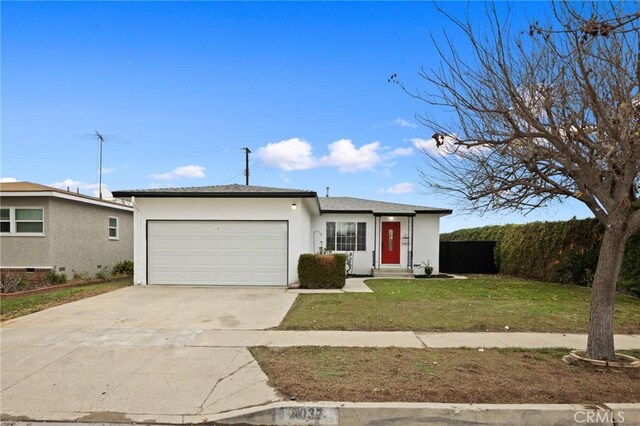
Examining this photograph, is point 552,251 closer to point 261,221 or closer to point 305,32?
point 261,221

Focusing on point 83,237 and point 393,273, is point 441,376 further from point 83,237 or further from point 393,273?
point 83,237

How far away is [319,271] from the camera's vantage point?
43.1 feet

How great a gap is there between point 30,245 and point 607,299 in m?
16.7

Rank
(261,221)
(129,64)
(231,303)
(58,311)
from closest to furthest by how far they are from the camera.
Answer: (58,311) < (231,303) < (129,64) < (261,221)

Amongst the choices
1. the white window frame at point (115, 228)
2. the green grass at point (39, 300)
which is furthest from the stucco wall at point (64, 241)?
the green grass at point (39, 300)

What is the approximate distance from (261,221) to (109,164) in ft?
66.7

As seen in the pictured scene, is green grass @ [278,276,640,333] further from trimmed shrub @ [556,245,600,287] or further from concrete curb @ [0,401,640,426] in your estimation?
concrete curb @ [0,401,640,426]

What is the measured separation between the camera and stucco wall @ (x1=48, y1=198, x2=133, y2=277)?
574 inches

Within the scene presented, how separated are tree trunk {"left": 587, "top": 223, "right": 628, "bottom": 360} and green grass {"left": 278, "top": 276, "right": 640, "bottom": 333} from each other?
7.01ft

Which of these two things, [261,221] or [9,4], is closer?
[9,4]

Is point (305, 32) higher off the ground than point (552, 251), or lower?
higher

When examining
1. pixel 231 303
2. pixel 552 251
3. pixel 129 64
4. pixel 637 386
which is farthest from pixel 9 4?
pixel 552 251

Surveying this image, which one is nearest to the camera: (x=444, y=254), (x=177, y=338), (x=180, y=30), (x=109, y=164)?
(x=177, y=338)

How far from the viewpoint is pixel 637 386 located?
439 cm
